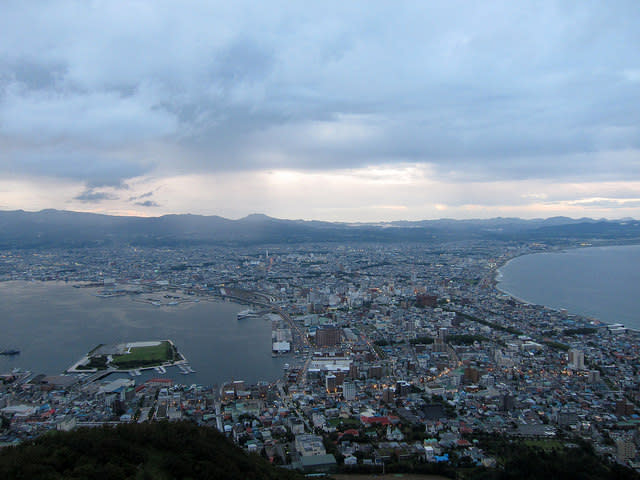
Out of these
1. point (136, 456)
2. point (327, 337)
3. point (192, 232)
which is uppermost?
point (192, 232)

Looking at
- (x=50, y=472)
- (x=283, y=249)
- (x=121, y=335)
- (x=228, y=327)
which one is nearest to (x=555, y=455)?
(x=50, y=472)

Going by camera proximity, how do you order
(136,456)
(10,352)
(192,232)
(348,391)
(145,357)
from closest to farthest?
(136,456)
(348,391)
(145,357)
(10,352)
(192,232)

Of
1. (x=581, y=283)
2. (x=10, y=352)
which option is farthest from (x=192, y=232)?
(x=10, y=352)

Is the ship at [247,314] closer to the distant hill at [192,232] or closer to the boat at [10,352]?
the boat at [10,352]

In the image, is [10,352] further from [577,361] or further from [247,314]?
[577,361]

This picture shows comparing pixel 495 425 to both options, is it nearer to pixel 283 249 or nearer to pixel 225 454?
pixel 225 454

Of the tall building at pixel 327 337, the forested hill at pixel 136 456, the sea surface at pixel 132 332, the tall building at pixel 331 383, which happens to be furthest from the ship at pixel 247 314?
the forested hill at pixel 136 456
